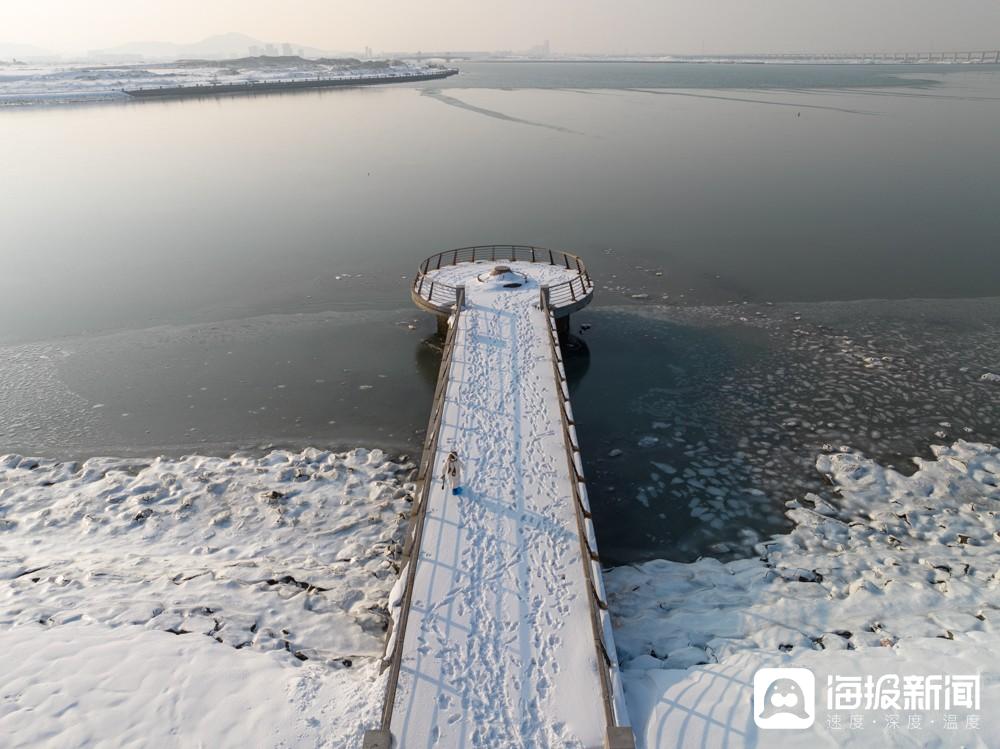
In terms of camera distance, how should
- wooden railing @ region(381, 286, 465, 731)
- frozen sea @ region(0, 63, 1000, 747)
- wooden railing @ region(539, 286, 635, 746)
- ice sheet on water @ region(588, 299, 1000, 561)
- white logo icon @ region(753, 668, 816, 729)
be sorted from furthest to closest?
ice sheet on water @ region(588, 299, 1000, 561), frozen sea @ region(0, 63, 1000, 747), white logo icon @ region(753, 668, 816, 729), wooden railing @ region(381, 286, 465, 731), wooden railing @ region(539, 286, 635, 746)

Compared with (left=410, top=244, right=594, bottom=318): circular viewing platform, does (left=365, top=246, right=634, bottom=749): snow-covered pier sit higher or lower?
lower

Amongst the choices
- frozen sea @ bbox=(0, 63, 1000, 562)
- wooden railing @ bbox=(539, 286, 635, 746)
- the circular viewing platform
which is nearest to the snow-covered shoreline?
wooden railing @ bbox=(539, 286, 635, 746)

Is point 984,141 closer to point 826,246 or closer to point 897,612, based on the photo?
point 826,246

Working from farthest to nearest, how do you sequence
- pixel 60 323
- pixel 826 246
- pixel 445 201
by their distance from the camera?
pixel 445 201 → pixel 826 246 → pixel 60 323

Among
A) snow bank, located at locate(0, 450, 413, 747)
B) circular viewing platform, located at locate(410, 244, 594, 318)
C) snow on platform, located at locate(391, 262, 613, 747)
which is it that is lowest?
snow bank, located at locate(0, 450, 413, 747)

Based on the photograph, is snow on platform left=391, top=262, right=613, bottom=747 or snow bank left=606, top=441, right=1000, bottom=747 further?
snow bank left=606, top=441, right=1000, bottom=747

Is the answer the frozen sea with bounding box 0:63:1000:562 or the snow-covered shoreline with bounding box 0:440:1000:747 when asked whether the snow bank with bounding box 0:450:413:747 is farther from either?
the frozen sea with bounding box 0:63:1000:562

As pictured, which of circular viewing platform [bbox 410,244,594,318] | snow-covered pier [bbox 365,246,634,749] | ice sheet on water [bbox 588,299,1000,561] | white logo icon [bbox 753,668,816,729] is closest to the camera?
snow-covered pier [bbox 365,246,634,749]

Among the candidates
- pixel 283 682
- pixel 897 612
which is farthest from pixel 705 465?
pixel 283 682
